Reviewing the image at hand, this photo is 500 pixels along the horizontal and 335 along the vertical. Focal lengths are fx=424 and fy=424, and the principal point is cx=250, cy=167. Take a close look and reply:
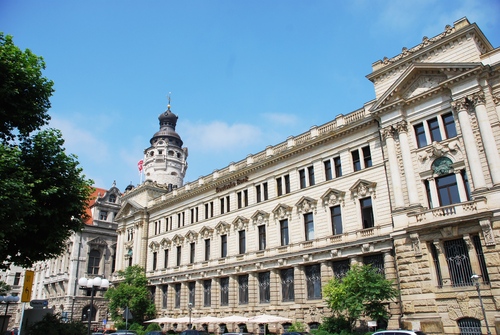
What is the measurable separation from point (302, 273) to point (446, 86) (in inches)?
765

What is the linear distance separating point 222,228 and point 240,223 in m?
3.15

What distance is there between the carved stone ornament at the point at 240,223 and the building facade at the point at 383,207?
0.14 metres

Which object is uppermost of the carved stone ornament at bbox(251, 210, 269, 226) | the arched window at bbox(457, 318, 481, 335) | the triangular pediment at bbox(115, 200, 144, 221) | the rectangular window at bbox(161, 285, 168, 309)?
the triangular pediment at bbox(115, 200, 144, 221)

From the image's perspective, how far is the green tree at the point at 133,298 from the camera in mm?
51469

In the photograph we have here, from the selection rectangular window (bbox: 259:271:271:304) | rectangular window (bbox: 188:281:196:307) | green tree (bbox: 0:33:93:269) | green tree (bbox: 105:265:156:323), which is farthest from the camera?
green tree (bbox: 105:265:156:323)

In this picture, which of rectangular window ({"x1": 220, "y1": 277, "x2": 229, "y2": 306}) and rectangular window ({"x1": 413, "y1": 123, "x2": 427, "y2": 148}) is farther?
rectangular window ({"x1": 220, "y1": 277, "x2": 229, "y2": 306})

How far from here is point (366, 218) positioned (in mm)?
34812

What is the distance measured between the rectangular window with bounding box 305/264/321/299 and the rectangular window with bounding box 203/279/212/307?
13.8 m

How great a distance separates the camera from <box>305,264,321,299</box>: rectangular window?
3660 centimetres

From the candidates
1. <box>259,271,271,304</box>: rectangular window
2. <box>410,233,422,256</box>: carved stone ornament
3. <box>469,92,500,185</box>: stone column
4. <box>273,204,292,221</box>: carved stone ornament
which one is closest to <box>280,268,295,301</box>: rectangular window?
<box>259,271,271,304</box>: rectangular window

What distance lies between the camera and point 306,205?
1540 inches

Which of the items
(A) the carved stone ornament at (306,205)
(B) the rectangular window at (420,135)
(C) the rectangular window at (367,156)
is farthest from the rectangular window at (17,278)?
(B) the rectangular window at (420,135)

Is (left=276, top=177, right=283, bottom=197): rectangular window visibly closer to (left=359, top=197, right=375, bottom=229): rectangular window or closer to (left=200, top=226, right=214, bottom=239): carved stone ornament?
(left=359, top=197, right=375, bottom=229): rectangular window

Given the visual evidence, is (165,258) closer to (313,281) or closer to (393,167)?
(313,281)
